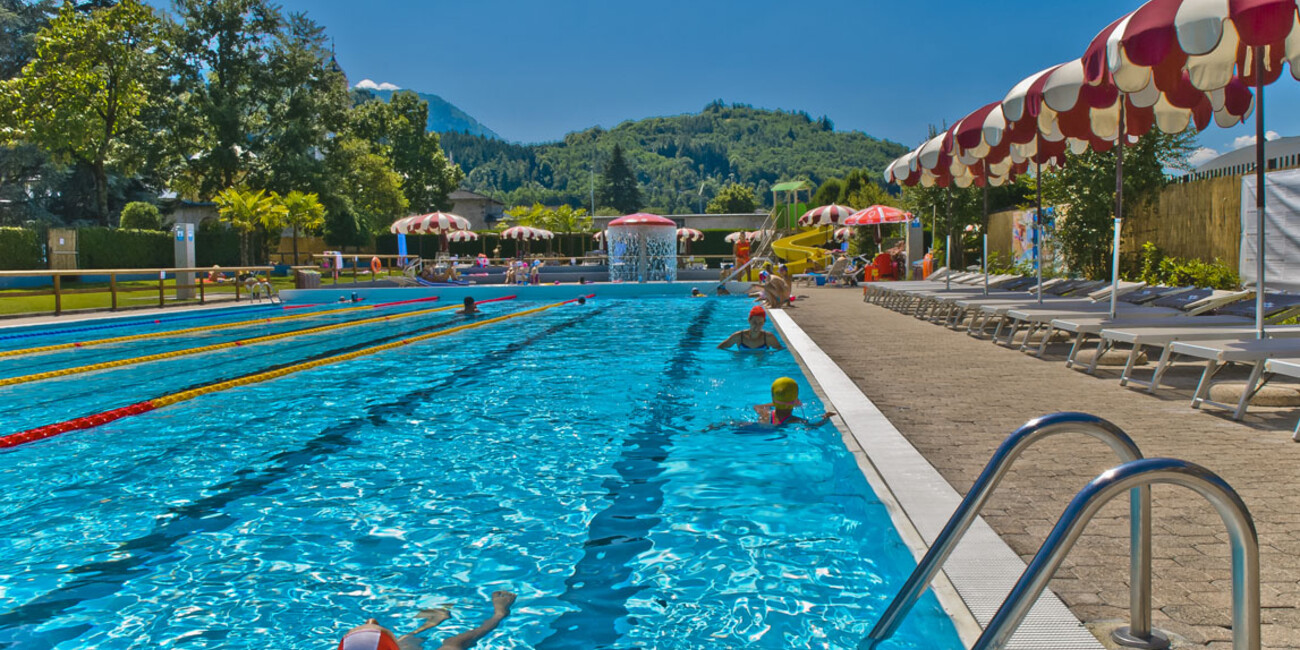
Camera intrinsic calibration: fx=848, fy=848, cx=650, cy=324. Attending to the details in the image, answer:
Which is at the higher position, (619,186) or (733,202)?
(619,186)

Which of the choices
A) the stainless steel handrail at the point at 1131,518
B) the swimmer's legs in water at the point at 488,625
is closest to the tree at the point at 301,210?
the swimmer's legs in water at the point at 488,625

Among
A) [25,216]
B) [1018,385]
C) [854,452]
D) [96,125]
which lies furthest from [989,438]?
[25,216]

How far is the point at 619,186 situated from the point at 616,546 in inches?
4591

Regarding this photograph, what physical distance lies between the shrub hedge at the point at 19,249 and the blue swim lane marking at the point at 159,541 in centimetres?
2880

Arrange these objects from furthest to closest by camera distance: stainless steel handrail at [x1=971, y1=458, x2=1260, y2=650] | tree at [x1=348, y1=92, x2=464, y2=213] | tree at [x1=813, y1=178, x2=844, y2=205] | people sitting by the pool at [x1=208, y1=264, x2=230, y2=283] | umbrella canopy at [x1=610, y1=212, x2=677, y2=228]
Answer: tree at [x1=813, y1=178, x2=844, y2=205] < tree at [x1=348, y1=92, x2=464, y2=213] < umbrella canopy at [x1=610, y1=212, x2=677, y2=228] < people sitting by the pool at [x1=208, y1=264, x2=230, y2=283] < stainless steel handrail at [x1=971, y1=458, x2=1260, y2=650]

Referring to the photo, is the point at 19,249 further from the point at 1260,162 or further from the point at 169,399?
the point at 1260,162

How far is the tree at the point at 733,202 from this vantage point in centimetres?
13175

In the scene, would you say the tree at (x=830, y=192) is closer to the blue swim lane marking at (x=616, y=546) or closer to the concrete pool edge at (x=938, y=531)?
the blue swim lane marking at (x=616, y=546)

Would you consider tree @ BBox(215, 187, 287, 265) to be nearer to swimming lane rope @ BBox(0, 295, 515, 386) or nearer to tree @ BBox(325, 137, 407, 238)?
tree @ BBox(325, 137, 407, 238)

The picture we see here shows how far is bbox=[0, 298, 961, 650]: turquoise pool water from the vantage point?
3439 millimetres

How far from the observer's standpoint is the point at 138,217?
117ft

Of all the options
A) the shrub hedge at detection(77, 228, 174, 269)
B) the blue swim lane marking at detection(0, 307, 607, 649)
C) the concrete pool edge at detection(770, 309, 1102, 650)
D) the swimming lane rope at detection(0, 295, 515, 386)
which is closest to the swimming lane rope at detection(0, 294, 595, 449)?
the blue swim lane marking at detection(0, 307, 607, 649)

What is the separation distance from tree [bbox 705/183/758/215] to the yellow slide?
93481mm

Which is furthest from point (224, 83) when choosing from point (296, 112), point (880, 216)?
point (880, 216)
